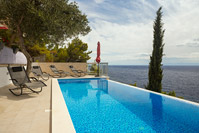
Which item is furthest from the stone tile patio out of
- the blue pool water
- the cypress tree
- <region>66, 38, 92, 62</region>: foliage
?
<region>66, 38, 92, 62</region>: foliage

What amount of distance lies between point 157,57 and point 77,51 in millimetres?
19437

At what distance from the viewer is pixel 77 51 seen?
26844mm

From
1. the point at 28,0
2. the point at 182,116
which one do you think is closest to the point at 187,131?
the point at 182,116

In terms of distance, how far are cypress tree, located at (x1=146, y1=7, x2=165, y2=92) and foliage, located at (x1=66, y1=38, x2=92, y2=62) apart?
18.8 metres

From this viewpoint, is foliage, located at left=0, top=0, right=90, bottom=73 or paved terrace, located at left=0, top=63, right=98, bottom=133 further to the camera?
foliage, located at left=0, top=0, right=90, bottom=73

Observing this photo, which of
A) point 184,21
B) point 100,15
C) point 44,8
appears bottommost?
point 44,8

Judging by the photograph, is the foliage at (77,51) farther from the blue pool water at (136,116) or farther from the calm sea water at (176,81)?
the blue pool water at (136,116)

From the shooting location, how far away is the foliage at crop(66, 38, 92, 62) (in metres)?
26.7

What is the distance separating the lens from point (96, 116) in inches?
145

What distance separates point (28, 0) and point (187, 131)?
665cm

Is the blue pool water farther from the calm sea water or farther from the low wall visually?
the calm sea water

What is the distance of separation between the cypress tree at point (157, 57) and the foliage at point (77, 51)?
18.8m

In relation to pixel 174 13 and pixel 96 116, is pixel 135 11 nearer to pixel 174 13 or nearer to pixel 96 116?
pixel 174 13

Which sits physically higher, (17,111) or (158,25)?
(158,25)
